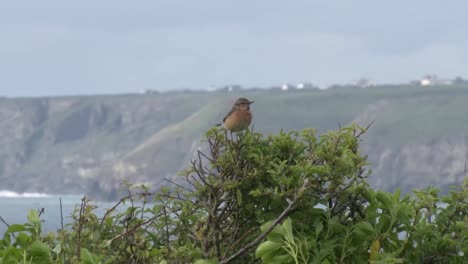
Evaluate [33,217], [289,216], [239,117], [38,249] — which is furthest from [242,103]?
[38,249]

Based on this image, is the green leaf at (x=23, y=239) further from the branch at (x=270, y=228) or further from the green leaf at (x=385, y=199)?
the green leaf at (x=385, y=199)

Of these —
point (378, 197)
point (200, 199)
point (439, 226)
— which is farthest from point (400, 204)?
point (200, 199)

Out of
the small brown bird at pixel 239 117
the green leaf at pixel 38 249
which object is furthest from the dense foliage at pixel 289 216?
the small brown bird at pixel 239 117

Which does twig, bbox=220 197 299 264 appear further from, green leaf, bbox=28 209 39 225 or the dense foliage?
green leaf, bbox=28 209 39 225

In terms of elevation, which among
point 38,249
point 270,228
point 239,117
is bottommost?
point 38,249

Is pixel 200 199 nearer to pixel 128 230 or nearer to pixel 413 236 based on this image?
pixel 128 230

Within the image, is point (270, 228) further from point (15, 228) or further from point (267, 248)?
point (15, 228)

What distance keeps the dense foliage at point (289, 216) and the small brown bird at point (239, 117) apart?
17.8 inches

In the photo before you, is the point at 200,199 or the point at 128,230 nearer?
the point at 200,199

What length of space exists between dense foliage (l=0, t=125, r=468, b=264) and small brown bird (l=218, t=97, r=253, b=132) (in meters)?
0.45

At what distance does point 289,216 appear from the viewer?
5746mm

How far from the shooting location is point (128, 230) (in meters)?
6.61

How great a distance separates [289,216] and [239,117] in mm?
1726

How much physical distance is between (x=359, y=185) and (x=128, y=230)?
168 cm
